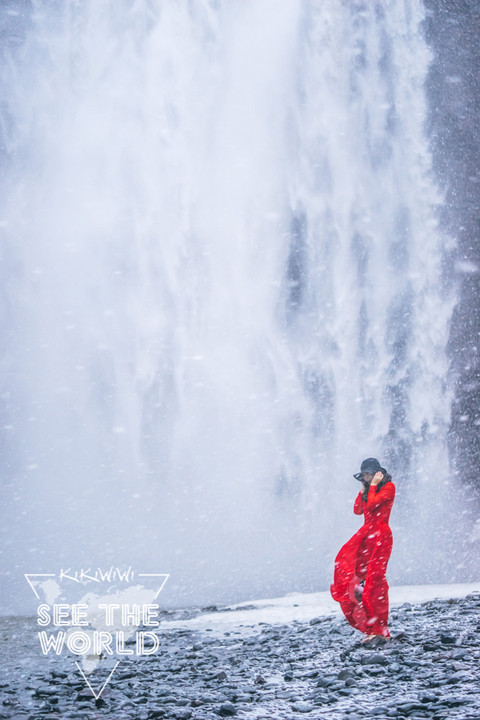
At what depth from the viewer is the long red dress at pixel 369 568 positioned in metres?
7.09

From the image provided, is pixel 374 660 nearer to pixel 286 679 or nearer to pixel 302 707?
pixel 286 679

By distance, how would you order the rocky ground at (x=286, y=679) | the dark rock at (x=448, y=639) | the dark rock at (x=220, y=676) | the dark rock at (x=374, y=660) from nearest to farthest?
the rocky ground at (x=286, y=679)
the dark rock at (x=374, y=660)
the dark rock at (x=220, y=676)
the dark rock at (x=448, y=639)

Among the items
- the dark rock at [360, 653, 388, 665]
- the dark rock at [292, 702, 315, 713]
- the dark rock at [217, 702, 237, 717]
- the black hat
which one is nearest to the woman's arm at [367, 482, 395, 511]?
the black hat

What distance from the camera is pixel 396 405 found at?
25.3 m

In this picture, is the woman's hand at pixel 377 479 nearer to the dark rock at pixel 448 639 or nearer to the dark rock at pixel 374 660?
the dark rock at pixel 374 660

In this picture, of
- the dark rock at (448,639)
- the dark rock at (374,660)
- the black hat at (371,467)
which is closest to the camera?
the dark rock at (374,660)

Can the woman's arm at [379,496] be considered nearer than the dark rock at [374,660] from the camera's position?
No

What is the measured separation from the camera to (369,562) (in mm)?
7191

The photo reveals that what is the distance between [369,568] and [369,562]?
7 cm

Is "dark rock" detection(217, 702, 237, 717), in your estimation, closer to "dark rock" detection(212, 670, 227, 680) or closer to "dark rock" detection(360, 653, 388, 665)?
"dark rock" detection(212, 670, 227, 680)

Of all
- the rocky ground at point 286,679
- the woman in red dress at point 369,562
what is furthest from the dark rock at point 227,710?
the woman in red dress at point 369,562

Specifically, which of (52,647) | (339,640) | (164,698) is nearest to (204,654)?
(339,640)

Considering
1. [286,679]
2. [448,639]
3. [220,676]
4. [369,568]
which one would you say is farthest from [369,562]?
[220,676]

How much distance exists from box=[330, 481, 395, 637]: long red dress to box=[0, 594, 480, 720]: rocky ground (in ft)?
1.27
